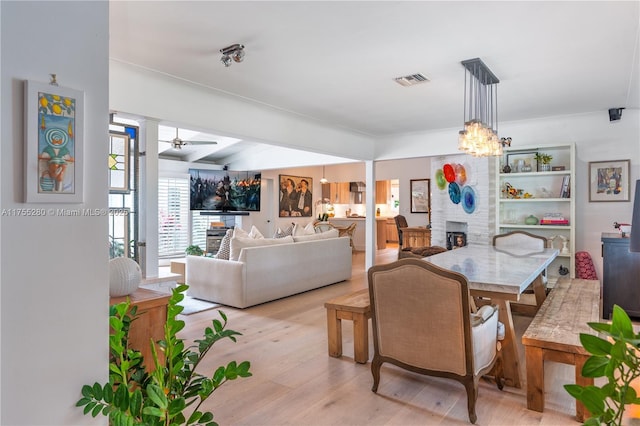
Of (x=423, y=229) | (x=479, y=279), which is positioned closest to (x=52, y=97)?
(x=479, y=279)

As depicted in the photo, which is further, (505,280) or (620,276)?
(620,276)

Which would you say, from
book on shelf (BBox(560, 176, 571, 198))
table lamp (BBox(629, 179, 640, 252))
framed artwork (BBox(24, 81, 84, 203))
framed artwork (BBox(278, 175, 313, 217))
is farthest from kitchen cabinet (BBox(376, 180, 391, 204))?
framed artwork (BBox(24, 81, 84, 203))

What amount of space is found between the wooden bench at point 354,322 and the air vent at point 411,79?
2.09 m

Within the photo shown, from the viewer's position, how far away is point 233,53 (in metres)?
3.04

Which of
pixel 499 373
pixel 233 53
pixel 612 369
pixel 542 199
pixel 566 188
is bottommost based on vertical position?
pixel 499 373

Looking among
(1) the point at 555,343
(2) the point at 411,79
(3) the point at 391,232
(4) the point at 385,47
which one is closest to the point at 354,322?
(1) the point at 555,343

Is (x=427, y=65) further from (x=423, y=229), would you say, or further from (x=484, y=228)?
(x=423, y=229)

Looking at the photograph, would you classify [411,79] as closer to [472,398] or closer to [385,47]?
[385,47]

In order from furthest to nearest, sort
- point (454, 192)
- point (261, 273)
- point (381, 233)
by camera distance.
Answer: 1. point (381, 233)
2. point (454, 192)
3. point (261, 273)

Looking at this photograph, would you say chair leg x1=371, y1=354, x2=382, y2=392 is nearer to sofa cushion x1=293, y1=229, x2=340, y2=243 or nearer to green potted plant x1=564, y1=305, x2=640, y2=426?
green potted plant x1=564, y1=305, x2=640, y2=426

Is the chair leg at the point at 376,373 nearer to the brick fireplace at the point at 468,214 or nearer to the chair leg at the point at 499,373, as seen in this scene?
the chair leg at the point at 499,373

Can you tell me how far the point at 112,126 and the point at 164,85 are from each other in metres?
0.62

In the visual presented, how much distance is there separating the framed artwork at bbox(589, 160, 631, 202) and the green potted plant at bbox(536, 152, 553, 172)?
1.59ft

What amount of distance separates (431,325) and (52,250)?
2.03m
